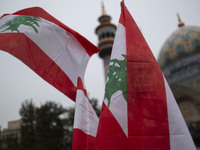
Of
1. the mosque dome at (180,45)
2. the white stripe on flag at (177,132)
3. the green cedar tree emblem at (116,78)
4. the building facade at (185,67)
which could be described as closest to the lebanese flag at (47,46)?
the green cedar tree emblem at (116,78)

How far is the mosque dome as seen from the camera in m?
25.3

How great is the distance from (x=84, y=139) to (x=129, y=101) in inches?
42.8

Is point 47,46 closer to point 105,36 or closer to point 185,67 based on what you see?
point 185,67

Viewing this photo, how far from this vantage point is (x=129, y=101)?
260 centimetres

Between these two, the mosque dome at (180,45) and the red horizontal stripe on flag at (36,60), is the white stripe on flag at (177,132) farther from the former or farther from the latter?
the mosque dome at (180,45)

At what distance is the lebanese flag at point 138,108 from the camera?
2.41m

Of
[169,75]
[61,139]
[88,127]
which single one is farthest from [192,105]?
[88,127]

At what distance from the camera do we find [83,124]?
3270mm

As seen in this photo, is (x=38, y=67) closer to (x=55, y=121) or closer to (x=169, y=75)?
(x=55, y=121)

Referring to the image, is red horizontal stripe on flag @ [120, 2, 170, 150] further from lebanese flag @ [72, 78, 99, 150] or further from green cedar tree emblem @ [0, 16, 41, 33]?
green cedar tree emblem @ [0, 16, 41, 33]

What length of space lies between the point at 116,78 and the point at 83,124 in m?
1.02

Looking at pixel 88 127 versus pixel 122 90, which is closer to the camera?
pixel 122 90

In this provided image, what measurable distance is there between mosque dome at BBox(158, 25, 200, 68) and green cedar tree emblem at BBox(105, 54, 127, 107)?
24757 millimetres

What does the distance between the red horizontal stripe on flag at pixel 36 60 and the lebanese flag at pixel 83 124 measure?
362mm
